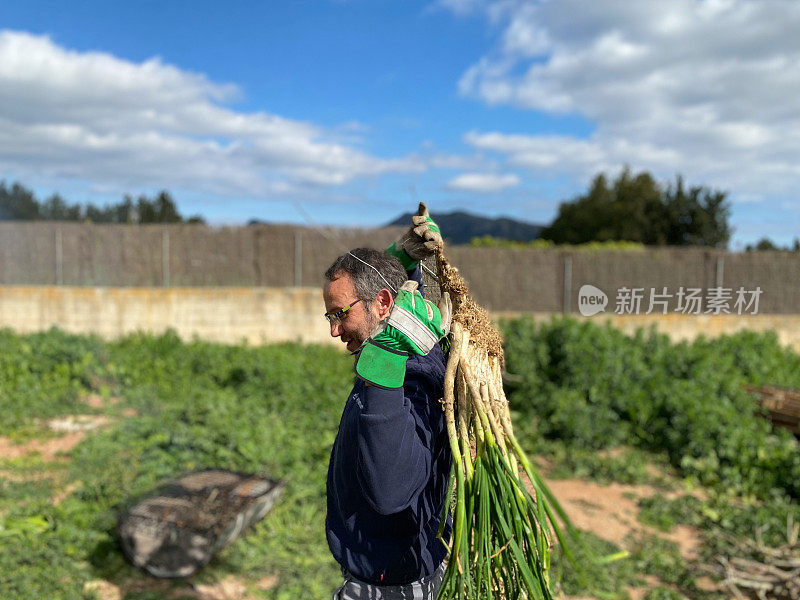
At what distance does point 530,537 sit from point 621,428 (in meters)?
6.08

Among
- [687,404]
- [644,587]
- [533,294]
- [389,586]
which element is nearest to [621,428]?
[687,404]

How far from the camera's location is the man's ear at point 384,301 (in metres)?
1.85

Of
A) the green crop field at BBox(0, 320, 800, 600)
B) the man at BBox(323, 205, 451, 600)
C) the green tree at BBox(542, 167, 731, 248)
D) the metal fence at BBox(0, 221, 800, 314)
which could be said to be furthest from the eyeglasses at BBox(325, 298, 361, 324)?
the green tree at BBox(542, 167, 731, 248)

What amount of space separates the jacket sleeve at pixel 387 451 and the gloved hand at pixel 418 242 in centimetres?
58

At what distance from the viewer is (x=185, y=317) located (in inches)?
392

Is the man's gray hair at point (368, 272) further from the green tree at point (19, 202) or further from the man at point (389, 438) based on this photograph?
the green tree at point (19, 202)

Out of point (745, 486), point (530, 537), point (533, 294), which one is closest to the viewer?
point (530, 537)

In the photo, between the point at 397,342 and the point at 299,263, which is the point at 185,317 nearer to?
the point at 299,263

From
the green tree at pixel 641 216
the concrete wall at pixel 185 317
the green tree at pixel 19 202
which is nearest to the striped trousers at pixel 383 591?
the concrete wall at pixel 185 317

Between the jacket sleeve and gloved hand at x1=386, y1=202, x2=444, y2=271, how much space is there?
0.58 m

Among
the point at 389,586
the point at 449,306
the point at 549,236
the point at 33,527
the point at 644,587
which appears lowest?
the point at 644,587

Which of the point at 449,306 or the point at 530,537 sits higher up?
the point at 449,306

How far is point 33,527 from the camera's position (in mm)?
4477

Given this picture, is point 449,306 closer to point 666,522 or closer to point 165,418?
point 666,522
